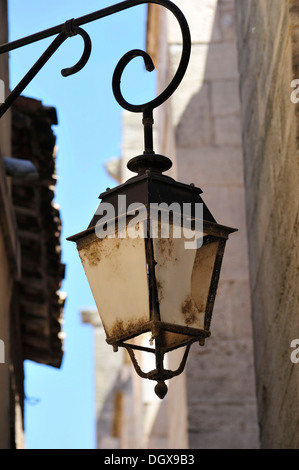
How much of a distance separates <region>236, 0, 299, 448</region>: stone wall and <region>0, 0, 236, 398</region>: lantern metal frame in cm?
63

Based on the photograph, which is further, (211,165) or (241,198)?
(211,165)

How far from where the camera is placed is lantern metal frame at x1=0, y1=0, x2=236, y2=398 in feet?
13.0

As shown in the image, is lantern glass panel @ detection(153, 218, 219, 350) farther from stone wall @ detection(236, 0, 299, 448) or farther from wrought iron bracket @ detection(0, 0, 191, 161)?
stone wall @ detection(236, 0, 299, 448)

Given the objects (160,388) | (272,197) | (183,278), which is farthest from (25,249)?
(160,388)

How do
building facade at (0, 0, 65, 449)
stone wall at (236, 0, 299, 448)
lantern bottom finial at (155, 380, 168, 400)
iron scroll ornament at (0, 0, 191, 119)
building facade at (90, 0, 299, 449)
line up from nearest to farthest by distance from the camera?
lantern bottom finial at (155, 380, 168, 400) → iron scroll ornament at (0, 0, 191, 119) → stone wall at (236, 0, 299, 448) → building facade at (90, 0, 299, 449) → building facade at (0, 0, 65, 449)

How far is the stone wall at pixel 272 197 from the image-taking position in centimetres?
479

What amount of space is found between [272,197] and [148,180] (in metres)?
1.38

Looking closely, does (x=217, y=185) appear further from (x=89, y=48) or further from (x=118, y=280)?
(x=118, y=280)

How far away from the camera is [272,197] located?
5.41 metres

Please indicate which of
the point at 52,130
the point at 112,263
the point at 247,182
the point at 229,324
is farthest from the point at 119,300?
the point at 229,324

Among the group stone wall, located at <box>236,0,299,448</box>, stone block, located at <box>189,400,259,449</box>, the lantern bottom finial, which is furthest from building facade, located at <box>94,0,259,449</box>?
the lantern bottom finial

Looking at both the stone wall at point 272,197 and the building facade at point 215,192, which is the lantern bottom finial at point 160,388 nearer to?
the stone wall at point 272,197

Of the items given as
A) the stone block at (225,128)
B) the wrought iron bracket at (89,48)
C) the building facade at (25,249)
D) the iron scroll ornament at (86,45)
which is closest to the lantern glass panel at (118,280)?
the wrought iron bracket at (89,48)

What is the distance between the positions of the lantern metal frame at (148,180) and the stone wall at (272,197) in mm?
629
